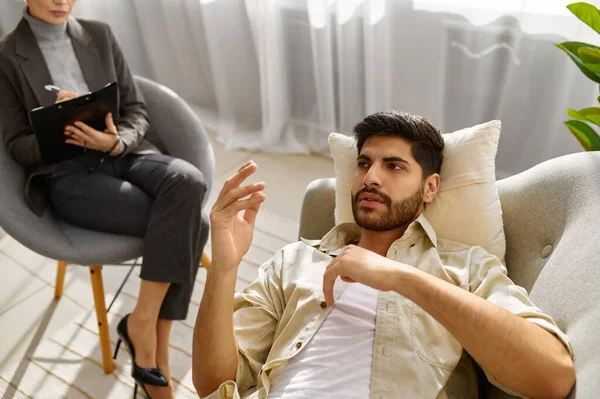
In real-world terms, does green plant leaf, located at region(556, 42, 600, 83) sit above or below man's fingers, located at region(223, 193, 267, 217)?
above

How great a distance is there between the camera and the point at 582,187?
135 centimetres

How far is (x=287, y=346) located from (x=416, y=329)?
0.28 m

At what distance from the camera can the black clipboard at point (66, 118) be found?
1853 mm

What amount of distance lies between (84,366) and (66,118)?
2.72ft

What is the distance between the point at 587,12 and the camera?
1.58 metres

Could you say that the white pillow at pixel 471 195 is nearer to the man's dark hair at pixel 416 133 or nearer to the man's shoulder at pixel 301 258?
the man's dark hair at pixel 416 133

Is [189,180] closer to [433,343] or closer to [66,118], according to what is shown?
[66,118]

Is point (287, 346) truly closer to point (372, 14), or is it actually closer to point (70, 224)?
point (70, 224)

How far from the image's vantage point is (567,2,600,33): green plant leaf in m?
1.57

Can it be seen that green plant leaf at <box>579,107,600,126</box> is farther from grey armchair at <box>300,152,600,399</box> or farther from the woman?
the woman

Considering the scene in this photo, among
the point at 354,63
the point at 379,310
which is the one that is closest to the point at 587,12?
the point at 379,310

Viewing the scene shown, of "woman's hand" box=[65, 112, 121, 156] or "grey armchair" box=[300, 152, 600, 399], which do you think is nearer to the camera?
"grey armchair" box=[300, 152, 600, 399]

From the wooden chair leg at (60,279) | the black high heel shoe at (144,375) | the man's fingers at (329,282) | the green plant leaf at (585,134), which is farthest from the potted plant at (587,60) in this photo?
the wooden chair leg at (60,279)

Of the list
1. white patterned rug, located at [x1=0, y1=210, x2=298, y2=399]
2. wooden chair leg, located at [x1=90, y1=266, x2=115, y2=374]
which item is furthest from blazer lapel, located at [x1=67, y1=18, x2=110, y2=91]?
white patterned rug, located at [x1=0, y1=210, x2=298, y2=399]
